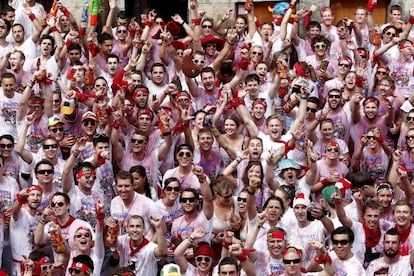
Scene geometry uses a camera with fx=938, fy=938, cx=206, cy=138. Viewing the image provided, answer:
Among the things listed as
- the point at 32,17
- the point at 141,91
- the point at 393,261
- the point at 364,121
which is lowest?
the point at 393,261

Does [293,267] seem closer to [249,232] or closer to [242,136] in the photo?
[249,232]

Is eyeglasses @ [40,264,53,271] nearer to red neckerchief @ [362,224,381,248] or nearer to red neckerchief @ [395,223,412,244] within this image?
red neckerchief @ [362,224,381,248]

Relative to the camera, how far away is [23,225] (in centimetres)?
1162

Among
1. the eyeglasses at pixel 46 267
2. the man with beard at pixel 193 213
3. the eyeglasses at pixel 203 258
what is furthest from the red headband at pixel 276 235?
the eyeglasses at pixel 46 267

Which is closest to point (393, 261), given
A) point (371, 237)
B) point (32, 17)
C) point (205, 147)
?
point (371, 237)

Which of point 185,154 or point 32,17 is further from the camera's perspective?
point 32,17

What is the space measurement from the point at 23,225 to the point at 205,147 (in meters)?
2.80

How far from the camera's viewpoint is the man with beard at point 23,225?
1154cm

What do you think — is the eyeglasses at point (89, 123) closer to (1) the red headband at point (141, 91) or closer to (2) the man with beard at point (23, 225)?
(1) the red headband at point (141, 91)

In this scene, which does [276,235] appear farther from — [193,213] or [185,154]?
[185,154]

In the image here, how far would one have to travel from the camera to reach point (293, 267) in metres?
10.4

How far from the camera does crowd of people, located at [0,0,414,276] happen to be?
11.1 meters

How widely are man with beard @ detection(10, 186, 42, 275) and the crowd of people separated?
2cm

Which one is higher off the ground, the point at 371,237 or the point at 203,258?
the point at 203,258
